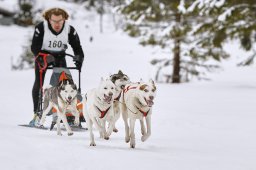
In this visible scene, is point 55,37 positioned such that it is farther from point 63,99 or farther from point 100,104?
point 100,104

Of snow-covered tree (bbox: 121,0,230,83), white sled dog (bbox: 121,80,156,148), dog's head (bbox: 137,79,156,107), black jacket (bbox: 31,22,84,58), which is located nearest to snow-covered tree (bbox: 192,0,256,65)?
snow-covered tree (bbox: 121,0,230,83)

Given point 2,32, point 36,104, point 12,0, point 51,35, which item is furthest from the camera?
point 12,0

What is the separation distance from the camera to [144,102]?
543 cm

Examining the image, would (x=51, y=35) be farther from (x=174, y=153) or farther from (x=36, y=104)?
(x=174, y=153)

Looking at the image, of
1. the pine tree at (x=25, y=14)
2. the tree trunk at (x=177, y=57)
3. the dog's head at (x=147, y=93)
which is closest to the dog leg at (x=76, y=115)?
the dog's head at (x=147, y=93)

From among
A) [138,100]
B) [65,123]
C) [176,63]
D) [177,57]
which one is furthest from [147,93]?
[176,63]

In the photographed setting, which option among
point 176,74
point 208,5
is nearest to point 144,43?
point 176,74

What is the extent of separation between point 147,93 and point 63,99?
118 centimetres

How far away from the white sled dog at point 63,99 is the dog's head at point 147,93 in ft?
2.92

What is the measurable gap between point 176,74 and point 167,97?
21.9 feet

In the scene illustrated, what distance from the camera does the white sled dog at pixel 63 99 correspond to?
5762mm

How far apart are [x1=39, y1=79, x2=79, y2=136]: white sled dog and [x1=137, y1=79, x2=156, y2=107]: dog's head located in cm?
89

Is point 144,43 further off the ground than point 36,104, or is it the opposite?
point 144,43

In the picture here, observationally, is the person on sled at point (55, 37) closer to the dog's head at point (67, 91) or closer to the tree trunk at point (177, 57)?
the dog's head at point (67, 91)
